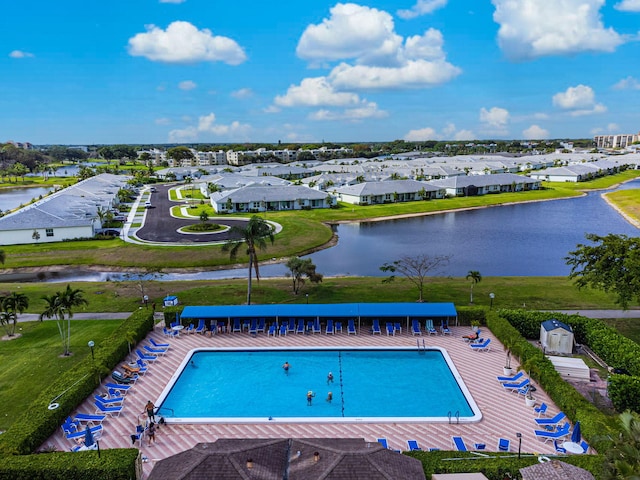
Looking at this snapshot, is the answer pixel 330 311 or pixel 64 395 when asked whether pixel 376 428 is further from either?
pixel 64 395

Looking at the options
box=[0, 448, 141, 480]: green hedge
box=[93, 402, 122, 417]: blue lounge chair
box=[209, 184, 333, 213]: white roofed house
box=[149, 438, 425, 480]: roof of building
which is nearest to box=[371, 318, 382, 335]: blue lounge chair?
box=[149, 438, 425, 480]: roof of building

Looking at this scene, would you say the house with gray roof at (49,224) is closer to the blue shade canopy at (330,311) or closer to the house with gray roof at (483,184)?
the blue shade canopy at (330,311)

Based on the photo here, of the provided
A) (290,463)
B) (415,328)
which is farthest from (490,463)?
(415,328)

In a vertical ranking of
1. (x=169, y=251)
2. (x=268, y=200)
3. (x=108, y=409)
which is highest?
(x=268, y=200)

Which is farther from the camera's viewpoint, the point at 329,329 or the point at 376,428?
the point at 329,329

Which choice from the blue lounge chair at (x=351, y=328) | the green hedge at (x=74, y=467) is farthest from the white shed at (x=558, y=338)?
the green hedge at (x=74, y=467)

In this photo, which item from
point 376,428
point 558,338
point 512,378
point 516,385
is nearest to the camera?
point 376,428
